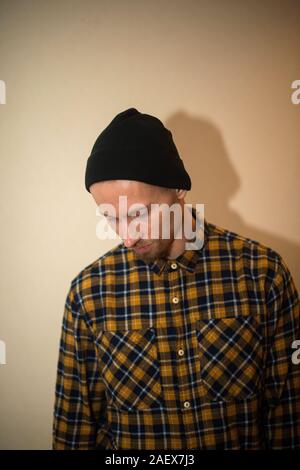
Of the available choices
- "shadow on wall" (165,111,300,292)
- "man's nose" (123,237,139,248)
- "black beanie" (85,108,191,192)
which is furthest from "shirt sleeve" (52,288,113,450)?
"shadow on wall" (165,111,300,292)

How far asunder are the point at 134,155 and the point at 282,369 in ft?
2.57

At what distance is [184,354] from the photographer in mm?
854

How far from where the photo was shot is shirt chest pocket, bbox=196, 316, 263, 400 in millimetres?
843

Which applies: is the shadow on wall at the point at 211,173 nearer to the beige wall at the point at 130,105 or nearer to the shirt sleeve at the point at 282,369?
the beige wall at the point at 130,105

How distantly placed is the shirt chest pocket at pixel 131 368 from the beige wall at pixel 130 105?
1.39 feet

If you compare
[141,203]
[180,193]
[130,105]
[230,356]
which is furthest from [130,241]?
[130,105]

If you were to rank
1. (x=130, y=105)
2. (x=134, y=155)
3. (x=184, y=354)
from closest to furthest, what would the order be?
(x=134, y=155)
(x=184, y=354)
(x=130, y=105)

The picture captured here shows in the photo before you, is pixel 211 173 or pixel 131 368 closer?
pixel 131 368

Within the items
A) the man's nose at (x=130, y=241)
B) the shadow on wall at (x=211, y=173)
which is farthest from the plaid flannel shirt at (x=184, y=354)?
the shadow on wall at (x=211, y=173)

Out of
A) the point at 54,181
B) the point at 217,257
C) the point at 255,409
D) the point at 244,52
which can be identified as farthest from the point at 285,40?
the point at 255,409

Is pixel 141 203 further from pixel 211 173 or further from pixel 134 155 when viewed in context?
pixel 211 173

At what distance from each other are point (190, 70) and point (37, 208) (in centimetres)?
82

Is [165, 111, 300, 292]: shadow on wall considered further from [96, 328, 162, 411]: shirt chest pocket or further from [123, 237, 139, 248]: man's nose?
[96, 328, 162, 411]: shirt chest pocket

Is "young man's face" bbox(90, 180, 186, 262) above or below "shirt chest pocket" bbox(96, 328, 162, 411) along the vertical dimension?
above
